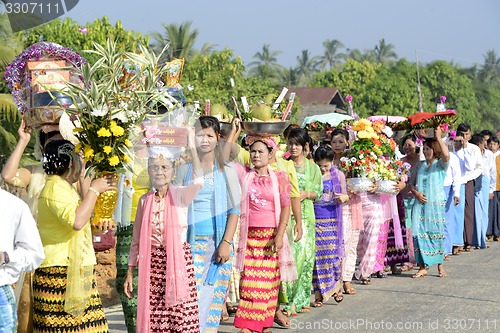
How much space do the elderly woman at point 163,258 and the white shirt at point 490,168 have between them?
1126cm

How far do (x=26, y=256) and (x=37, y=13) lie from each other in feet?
5.10

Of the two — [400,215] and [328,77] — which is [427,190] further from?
[328,77]

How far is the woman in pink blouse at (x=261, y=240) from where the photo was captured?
8344 mm

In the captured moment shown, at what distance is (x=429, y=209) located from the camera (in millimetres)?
12594

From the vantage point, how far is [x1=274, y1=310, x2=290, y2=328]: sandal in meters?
8.90

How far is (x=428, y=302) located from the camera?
32.8ft

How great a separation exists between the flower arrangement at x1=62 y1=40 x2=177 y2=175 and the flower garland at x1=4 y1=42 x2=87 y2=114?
738mm

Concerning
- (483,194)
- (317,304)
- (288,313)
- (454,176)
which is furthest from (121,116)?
(483,194)

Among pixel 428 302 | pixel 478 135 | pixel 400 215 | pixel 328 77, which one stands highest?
pixel 328 77

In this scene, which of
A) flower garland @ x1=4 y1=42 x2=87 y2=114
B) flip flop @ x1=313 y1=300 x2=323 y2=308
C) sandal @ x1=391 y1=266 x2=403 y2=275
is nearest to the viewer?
flower garland @ x1=4 y1=42 x2=87 y2=114

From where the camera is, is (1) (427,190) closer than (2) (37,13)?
No

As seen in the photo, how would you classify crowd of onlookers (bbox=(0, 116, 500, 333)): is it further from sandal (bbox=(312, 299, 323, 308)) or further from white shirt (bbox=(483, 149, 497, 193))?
white shirt (bbox=(483, 149, 497, 193))

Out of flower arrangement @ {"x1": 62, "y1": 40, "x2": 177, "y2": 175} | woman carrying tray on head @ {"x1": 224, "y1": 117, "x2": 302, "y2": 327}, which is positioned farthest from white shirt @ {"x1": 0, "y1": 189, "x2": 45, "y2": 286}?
woman carrying tray on head @ {"x1": 224, "y1": 117, "x2": 302, "y2": 327}

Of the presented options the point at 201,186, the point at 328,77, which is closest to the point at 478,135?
the point at 201,186
